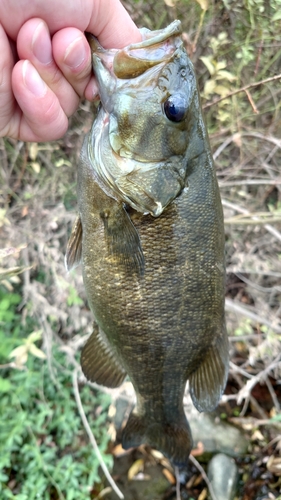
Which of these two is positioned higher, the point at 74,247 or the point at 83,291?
the point at 74,247

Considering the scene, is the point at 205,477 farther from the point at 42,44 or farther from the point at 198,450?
the point at 42,44

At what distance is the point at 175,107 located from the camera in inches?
39.9

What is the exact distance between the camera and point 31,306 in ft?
6.99

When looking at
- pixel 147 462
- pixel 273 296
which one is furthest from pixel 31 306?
pixel 273 296

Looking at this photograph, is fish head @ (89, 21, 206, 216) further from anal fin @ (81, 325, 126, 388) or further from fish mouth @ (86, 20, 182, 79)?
A: anal fin @ (81, 325, 126, 388)

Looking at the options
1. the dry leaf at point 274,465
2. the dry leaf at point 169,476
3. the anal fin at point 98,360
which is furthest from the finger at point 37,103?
the dry leaf at point 274,465

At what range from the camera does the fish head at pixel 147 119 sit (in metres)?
0.98

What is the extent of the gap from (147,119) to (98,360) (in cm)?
88

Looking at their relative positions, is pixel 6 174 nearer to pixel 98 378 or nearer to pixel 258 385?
pixel 98 378

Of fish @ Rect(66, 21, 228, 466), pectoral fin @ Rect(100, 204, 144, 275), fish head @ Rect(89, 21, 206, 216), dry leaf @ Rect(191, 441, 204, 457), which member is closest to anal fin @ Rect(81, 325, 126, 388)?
fish @ Rect(66, 21, 228, 466)

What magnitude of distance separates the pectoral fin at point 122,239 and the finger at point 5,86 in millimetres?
434

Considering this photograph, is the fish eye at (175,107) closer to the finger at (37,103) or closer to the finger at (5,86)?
the finger at (37,103)

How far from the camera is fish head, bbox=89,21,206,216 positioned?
0.98 metres

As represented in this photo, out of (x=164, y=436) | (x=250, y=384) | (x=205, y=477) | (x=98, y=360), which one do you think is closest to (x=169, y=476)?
(x=205, y=477)
